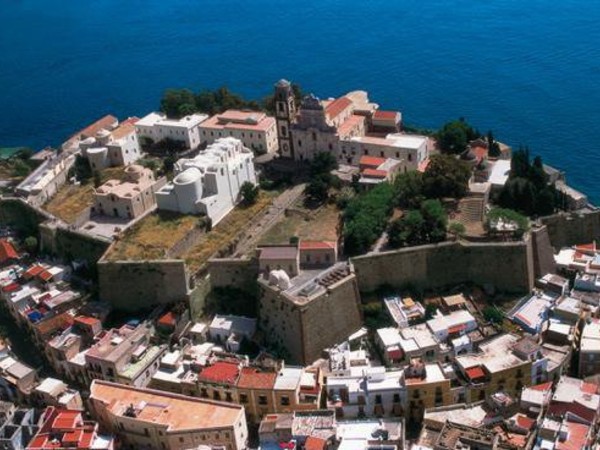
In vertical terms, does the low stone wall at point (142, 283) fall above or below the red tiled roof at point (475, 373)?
above

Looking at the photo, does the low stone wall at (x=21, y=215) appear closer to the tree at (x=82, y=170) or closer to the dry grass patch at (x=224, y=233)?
the tree at (x=82, y=170)

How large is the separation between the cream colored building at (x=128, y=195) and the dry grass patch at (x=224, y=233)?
626 cm

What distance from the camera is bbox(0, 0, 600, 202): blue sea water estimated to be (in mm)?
80125

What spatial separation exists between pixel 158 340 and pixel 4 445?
10.4 meters

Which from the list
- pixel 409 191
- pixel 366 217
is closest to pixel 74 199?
pixel 366 217

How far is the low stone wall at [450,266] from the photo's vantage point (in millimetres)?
43281

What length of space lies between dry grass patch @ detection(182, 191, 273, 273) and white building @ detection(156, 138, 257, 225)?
2.59ft

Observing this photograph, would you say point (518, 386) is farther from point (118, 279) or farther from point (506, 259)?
point (118, 279)

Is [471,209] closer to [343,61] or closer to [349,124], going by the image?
[349,124]

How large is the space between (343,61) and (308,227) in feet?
196

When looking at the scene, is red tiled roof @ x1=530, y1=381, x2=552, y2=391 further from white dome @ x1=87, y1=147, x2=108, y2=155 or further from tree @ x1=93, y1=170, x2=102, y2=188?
white dome @ x1=87, y1=147, x2=108, y2=155

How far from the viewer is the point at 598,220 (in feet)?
155

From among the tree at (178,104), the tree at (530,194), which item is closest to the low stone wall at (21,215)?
the tree at (178,104)

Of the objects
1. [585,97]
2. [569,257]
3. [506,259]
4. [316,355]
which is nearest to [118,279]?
[316,355]
